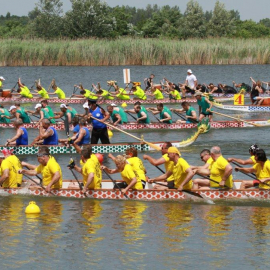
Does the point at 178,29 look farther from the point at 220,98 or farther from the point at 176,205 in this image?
the point at 176,205

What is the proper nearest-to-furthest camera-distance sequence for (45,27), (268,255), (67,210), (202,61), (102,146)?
(268,255), (67,210), (102,146), (202,61), (45,27)

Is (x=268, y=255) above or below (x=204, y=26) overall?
below

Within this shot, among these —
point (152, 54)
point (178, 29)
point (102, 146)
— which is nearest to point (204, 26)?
point (178, 29)

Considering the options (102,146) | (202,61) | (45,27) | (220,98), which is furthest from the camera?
(45,27)

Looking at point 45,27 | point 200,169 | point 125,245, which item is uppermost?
point 45,27

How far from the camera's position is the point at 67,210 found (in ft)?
55.2

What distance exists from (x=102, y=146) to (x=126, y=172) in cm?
652

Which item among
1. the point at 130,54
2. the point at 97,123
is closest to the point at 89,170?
the point at 97,123

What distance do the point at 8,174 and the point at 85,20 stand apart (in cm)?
6362

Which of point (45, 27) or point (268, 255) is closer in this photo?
point (268, 255)

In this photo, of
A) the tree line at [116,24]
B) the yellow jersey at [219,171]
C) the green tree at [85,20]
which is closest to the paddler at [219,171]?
the yellow jersey at [219,171]

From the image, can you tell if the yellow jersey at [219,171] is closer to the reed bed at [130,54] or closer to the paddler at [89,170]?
the paddler at [89,170]

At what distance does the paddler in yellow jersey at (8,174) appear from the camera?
17.3m

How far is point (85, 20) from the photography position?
7962 cm
